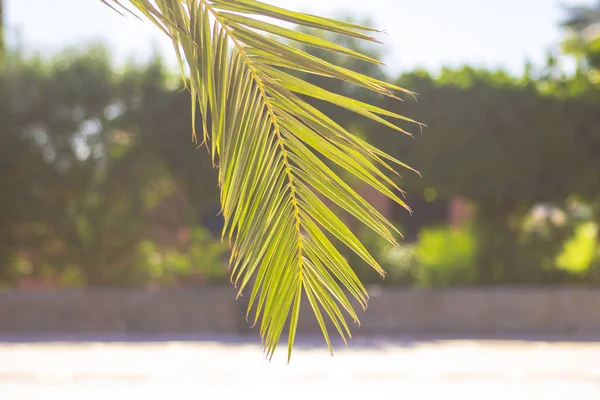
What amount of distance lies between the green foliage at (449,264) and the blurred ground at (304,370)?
5.19 ft

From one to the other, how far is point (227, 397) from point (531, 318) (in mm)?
6433

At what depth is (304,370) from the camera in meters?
9.58

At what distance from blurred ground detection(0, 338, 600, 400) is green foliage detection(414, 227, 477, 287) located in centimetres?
158

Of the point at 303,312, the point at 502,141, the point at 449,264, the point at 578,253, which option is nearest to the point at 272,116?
the point at 303,312

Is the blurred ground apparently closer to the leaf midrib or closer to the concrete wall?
the concrete wall

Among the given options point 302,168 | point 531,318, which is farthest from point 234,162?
point 531,318

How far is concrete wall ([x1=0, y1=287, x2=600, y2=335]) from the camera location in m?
12.8

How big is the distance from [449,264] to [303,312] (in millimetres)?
2580

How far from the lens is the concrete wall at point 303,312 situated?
12781mm

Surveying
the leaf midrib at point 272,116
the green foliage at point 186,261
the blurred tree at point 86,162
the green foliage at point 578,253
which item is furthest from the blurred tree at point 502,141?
the leaf midrib at point 272,116

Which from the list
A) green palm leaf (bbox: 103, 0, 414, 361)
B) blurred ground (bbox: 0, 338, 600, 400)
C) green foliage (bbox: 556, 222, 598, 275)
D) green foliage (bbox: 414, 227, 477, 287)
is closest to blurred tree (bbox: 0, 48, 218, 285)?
blurred ground (bbox: 0, 338, 600, 400)

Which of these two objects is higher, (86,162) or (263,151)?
(263,151)

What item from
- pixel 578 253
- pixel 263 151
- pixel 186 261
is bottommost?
pixel 186 261

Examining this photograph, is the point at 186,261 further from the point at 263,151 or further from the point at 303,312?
the point at 263,151
